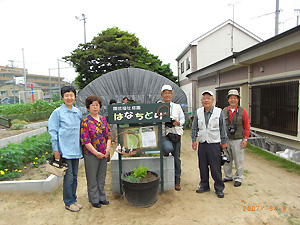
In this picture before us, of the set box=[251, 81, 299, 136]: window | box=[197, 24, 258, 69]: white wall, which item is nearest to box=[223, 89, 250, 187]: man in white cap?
box=[251, 81, 299, 136]: window

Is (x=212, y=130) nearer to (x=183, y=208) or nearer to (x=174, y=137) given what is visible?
(x=174, y=137)

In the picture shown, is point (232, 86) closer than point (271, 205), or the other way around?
point (271, 205)

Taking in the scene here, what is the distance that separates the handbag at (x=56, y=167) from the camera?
10.5ft

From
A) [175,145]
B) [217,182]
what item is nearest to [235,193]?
[217,182]

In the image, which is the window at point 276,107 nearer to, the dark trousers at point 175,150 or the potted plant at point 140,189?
the dark trousers at point 175,150

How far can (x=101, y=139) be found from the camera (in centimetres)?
348

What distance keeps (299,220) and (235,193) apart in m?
1.09

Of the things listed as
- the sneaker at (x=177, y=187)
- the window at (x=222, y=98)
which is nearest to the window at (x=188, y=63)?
the window at (x=222, y=98)

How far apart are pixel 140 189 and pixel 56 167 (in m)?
1.31

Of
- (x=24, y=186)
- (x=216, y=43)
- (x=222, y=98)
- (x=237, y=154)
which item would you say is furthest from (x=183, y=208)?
(x=216, y=43)

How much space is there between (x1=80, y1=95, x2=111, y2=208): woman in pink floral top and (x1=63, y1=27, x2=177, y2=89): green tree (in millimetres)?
15577

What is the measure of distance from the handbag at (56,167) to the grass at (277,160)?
4.88 meters

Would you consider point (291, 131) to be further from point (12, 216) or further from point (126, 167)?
point (12, 216)

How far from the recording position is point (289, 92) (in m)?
6.29
